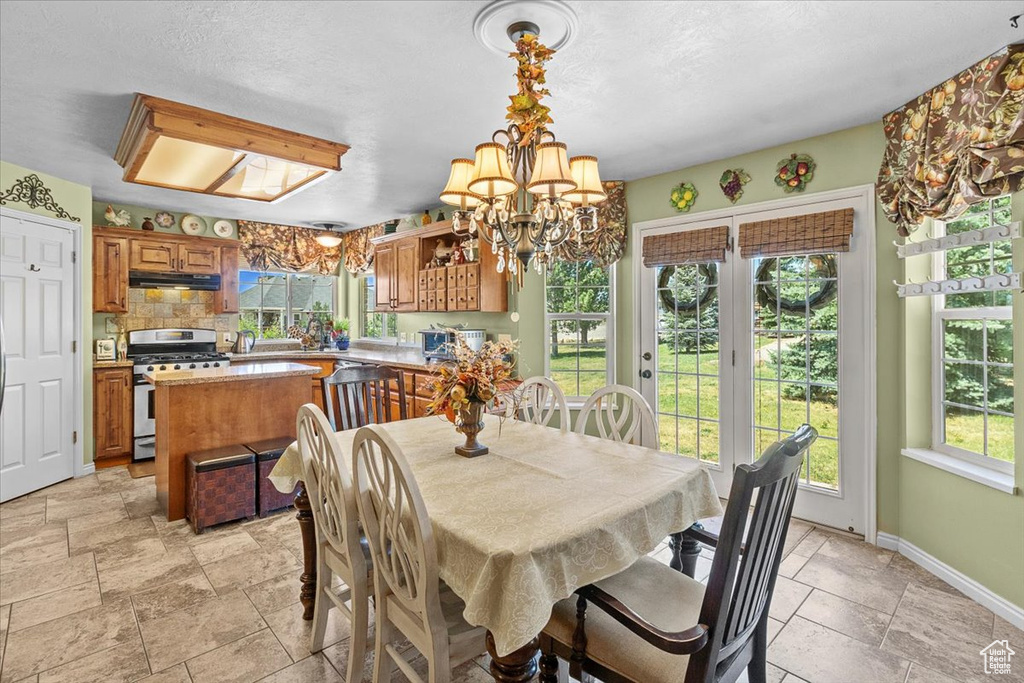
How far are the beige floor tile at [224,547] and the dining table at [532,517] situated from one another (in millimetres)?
935

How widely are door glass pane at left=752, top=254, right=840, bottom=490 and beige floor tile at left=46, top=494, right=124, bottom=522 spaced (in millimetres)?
4726

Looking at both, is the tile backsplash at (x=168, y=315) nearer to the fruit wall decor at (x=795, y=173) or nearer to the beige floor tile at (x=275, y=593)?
the beige floor tile at (x=275, y=593)

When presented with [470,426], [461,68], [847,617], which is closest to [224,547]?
[470,426]

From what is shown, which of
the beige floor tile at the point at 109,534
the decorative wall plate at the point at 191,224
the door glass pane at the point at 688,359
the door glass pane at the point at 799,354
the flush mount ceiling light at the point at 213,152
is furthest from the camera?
the decorative wall plate at the point at 191,224

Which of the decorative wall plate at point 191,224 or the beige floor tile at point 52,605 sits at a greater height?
the decorative wall plate at point 191,224

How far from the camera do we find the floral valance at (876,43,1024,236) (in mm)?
2104

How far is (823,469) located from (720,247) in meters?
1.65

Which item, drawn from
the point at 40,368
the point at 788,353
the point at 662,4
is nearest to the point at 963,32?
the point at 662,4

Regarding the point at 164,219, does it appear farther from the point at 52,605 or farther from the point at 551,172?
the point at 551,172

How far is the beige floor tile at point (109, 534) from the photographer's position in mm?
3004

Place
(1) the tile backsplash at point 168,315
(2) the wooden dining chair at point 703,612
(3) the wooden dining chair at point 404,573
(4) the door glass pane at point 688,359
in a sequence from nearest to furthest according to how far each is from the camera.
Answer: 1. (2) the wooden dining chair at point 703,612
2. (3) the wooden dining chair at point 404,573
3. (4) the door glass pane at point 688,359
4. (1) the tile backsplash at point 168,315

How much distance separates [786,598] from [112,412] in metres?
5.63

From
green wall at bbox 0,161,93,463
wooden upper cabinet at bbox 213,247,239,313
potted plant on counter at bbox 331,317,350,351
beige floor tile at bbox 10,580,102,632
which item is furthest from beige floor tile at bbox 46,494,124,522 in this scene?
potted plant on counter at bbox 331,317,350,351

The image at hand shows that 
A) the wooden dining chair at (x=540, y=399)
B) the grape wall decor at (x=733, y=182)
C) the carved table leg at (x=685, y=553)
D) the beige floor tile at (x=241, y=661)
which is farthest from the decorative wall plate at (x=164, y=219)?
the carved table leg at (x=685, y=553)
